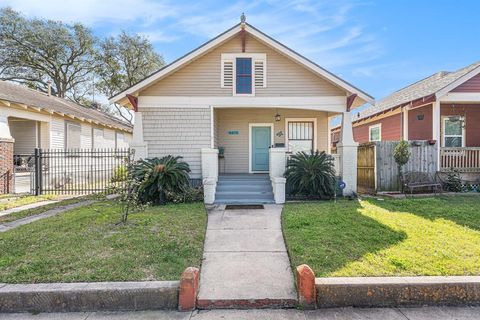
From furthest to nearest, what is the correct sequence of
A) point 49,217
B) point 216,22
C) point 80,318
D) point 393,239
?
point 216,22, point 49,217, point 393,239, point 80,318

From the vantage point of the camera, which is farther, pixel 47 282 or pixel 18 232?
pixel 18 232

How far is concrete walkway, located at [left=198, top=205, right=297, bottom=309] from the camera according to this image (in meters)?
3.52

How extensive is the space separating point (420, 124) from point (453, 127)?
5.25ft

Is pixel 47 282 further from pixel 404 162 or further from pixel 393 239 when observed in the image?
pixel 404 162

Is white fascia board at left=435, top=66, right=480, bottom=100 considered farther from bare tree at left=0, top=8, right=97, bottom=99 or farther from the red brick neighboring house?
bare tree at left=0, top=8, right=97, bottom=99

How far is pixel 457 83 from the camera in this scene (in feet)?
36.2

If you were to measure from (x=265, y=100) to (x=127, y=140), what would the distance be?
17.3 meters

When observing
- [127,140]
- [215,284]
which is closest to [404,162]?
[215,284]

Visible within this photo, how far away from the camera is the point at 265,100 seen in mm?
10289

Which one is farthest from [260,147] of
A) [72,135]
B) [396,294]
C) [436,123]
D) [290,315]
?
[72,135]

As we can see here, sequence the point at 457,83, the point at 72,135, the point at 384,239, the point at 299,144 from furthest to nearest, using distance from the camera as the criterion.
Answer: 1. the point at 72,135
2. the point at 299,144
3. the point at 457,83
4. the point at 384,239

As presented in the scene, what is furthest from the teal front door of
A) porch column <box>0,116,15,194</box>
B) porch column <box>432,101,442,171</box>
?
porch column <box>0,116,15,194</box>

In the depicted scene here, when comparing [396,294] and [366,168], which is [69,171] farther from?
[396,294]

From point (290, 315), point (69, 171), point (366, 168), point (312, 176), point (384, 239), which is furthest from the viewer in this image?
point (69, 171)
